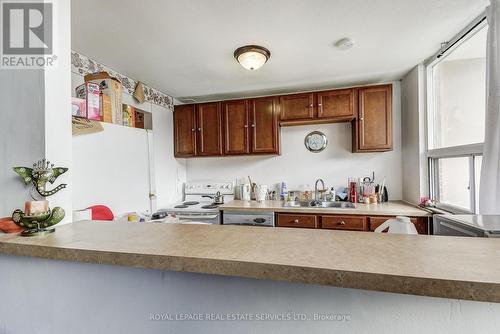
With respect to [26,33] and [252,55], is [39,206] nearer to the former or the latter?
[26,33]

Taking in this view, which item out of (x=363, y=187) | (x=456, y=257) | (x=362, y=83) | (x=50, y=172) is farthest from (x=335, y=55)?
(x=50, y=172)

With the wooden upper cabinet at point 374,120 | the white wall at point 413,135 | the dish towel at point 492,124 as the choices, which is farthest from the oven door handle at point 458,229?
the wooden upper cabinet at point 374,120

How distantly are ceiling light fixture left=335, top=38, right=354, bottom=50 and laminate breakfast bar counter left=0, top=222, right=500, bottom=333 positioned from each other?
5.37ft

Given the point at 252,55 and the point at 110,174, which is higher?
the point at 252,55

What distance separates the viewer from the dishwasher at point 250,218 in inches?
93.6

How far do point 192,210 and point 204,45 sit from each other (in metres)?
1.78

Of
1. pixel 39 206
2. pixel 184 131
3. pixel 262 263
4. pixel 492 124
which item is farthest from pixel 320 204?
pixel 39 206

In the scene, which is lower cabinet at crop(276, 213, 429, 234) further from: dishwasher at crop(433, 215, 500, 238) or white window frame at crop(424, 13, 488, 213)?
dishwasher at crop(433, 215, 500, 238)

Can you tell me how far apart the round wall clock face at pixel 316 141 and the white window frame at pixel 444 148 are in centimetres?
105

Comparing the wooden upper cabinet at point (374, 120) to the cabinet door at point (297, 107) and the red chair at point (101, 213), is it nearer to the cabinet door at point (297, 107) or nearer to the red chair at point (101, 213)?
the cabinet door at point (297, 107)

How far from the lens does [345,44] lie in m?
1.75

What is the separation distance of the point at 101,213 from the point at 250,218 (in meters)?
1.42

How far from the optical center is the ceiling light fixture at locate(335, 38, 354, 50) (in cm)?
171

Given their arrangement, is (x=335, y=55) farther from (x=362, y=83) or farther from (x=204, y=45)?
(x=204, y=45)
